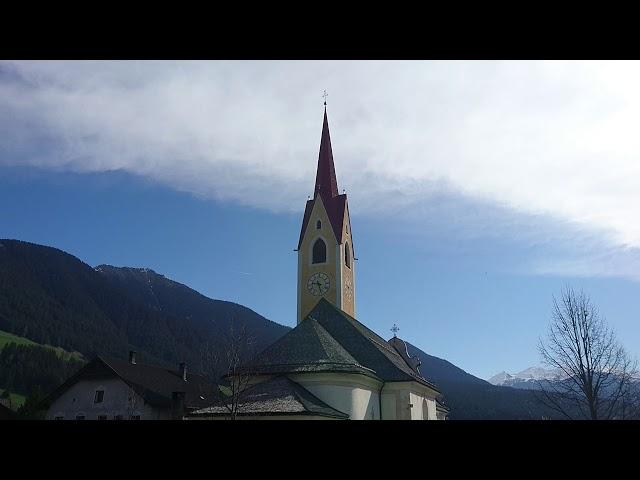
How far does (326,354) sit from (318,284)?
17.8 m

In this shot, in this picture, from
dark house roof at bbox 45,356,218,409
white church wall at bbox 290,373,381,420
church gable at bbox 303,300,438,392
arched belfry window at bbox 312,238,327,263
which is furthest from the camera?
arched belfry window at bbox 312,238,327,263

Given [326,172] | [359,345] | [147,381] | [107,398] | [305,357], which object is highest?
[326,172]

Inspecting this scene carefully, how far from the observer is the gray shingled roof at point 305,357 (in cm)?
2908

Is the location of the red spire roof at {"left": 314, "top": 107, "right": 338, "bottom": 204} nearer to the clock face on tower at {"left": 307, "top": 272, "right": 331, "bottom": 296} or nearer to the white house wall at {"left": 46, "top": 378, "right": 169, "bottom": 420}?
the clock face on tower at {"left": 307, "top": 272, "right": 331, "bottom": 296}

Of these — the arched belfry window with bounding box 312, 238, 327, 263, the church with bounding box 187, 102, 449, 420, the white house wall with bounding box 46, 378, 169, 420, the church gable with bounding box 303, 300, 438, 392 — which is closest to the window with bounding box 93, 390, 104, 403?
the white house wall with bounding box 46, 378, 169, 420

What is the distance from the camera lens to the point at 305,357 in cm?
2997

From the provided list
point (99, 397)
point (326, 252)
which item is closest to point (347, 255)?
point (326, 252)

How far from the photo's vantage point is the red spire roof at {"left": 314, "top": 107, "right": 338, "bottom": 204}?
170 ft

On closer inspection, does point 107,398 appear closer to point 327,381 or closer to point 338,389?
point 327,381

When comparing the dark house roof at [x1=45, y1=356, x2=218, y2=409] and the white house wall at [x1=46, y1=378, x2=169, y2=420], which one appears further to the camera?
the dark house roof at [x1=45, y1=356, x2=218, y2=409]

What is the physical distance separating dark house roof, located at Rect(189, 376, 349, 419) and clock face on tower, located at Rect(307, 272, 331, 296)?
18590mm

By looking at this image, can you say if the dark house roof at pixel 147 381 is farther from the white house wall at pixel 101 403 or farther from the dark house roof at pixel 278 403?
the dark house roof at pixel 278 403
